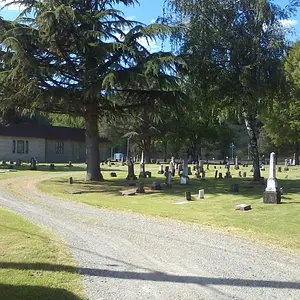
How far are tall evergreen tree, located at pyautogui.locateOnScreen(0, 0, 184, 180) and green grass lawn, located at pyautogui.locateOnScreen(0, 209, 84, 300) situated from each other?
41.1ft

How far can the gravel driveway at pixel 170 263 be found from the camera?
17.5ft

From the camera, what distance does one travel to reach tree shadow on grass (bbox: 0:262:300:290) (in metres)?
5.64

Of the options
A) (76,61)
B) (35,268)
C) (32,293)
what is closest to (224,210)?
(35,268)

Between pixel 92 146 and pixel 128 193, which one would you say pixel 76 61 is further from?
pixel 128 193

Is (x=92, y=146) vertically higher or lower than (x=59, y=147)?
lower

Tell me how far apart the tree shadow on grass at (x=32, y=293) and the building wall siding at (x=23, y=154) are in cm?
5815

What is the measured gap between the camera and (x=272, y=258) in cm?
715

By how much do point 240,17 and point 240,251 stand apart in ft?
59.9

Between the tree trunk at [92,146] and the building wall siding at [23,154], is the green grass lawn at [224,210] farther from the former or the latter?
the building wall siding at [23,154]

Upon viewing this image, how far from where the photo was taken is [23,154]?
6300 cm

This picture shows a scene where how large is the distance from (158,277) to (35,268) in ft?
5.92

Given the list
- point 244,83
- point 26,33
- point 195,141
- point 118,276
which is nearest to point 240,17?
point 244,83

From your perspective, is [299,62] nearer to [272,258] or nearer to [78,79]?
[78,79]

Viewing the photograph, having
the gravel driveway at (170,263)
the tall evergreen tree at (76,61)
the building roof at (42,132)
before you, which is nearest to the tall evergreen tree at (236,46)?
the tall evergreen tree at (76,61)
